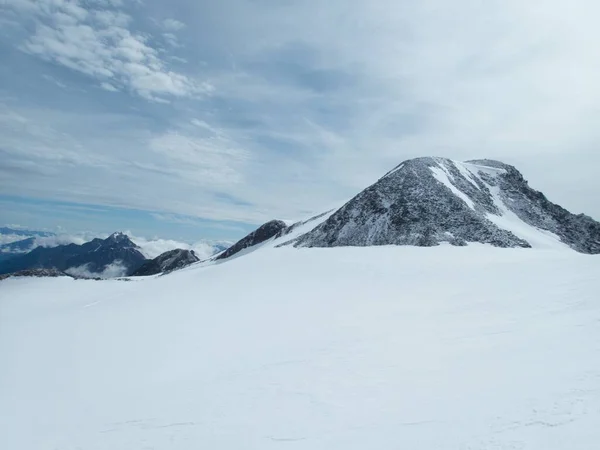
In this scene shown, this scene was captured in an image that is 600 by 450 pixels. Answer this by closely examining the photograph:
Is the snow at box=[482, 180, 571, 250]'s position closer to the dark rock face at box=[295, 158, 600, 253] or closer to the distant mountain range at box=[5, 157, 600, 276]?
the distant mountain range at box=[5, 157, 600, 276]

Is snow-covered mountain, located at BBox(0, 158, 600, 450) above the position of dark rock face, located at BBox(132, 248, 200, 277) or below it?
below

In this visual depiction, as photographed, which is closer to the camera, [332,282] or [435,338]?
[435,338]

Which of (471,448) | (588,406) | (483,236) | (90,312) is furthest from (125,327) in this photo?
(483,236)

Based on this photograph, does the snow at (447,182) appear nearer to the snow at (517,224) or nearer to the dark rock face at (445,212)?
the dark rock face at (445,212)

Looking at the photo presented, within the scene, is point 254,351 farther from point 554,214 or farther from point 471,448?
point 554,214

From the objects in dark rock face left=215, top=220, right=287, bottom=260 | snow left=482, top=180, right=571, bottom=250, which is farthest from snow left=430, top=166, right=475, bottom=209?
dark rock face left=215, top=220, right=287, bottom=260

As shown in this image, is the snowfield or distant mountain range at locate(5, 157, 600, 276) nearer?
the snowfield

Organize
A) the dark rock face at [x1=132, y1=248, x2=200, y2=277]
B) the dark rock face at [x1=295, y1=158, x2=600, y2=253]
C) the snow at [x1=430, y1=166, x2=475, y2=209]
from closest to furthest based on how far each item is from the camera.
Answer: the dark rock face at [x1=295, y1=158, x2=600, y2=253] → the snow at [x1=430, y1=166, x2=475, y2=209] → the dark rock face at [x1=132, y1=248, x2=200, y2=277]

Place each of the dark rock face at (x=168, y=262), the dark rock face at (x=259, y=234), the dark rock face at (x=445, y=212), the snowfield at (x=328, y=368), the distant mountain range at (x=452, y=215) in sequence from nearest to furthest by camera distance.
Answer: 1. the snowfield at (x=328, y=368)
2. the dark rock face at (x=445, y=212)
3. the distant mountain range at (x=452, y=215)
4. the dark rock face at (x=259, y=234)
5. the dark rock face at (x=168, y=262)

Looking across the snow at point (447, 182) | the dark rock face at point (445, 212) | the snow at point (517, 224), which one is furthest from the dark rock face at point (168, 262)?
the snow at point (517, 224)
